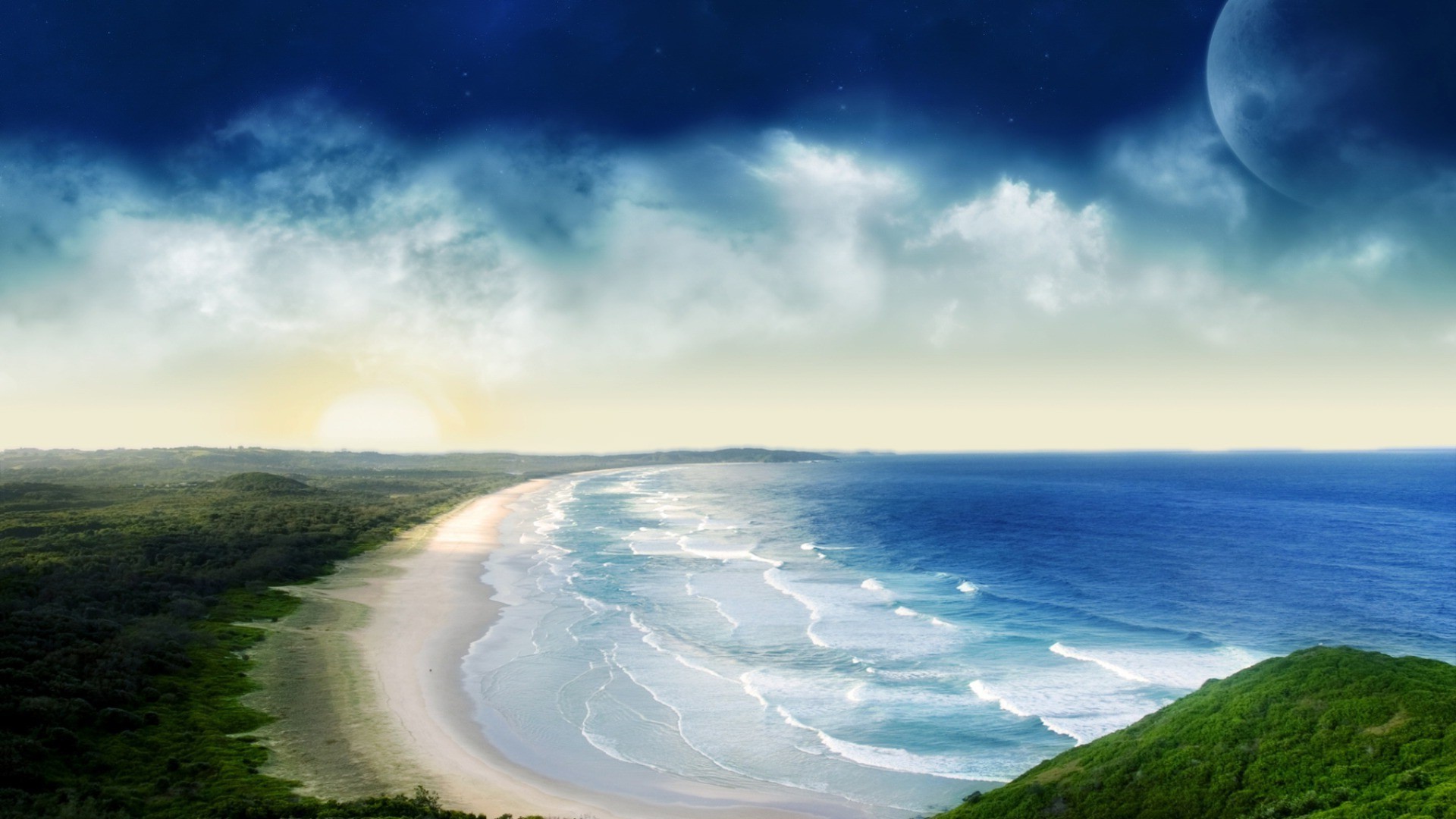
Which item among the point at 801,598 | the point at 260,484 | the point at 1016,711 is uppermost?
the point at 260,484

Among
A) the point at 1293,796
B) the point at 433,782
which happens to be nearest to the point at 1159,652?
the point at 1293,796

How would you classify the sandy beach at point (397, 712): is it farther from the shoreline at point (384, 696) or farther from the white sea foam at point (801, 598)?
the white sea foam at point (801, 598)

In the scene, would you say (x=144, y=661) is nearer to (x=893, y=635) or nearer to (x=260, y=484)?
(x=893, y=635)

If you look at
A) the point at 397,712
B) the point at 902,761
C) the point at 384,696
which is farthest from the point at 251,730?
the point at 902,761

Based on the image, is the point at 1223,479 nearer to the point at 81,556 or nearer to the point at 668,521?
the point at 668,521

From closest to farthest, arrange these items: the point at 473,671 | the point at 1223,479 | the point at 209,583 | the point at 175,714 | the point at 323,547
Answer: the point at 175,714, the point at 473,671, the point at 209,583, the point at 323,547, the point at 1223,479

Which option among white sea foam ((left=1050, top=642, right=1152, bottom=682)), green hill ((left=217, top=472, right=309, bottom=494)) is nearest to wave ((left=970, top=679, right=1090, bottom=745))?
white sea foam ((left=1050, top=642, right=1152, bottom=682))
